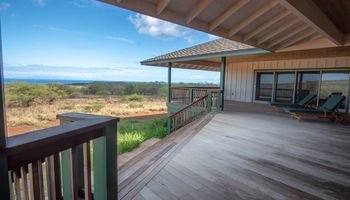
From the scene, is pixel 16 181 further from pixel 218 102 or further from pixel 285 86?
pixel 285 86

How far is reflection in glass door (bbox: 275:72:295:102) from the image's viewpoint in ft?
30.9

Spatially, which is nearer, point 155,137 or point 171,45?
point 155,137

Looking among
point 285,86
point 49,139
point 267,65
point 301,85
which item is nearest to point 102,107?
point 267,65

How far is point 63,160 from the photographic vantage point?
164 cm

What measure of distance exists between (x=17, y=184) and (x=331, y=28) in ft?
19.9

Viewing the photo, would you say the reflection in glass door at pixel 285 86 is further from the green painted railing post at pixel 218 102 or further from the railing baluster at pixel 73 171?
the railing baluster at pixel 73 171

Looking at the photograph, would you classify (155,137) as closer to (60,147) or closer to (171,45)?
(60,147)

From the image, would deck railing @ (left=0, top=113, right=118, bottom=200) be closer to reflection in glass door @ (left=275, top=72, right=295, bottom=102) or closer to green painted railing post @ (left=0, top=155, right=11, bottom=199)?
green painted railing post @ (left=0, top=155, right=11, bottom=199)

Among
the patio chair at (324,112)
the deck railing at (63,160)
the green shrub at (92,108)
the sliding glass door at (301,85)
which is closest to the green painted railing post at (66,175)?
the deck railing at (63,160)

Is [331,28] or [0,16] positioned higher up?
[331,28]

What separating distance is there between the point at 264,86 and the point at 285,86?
1017 mm

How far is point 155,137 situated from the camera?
351 inches

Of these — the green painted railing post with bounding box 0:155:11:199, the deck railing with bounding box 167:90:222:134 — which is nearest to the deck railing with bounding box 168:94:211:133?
the deck railing with bounding box 167:90:222:134

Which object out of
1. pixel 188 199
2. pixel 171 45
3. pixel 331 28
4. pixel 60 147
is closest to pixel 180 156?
pixel 188 199
